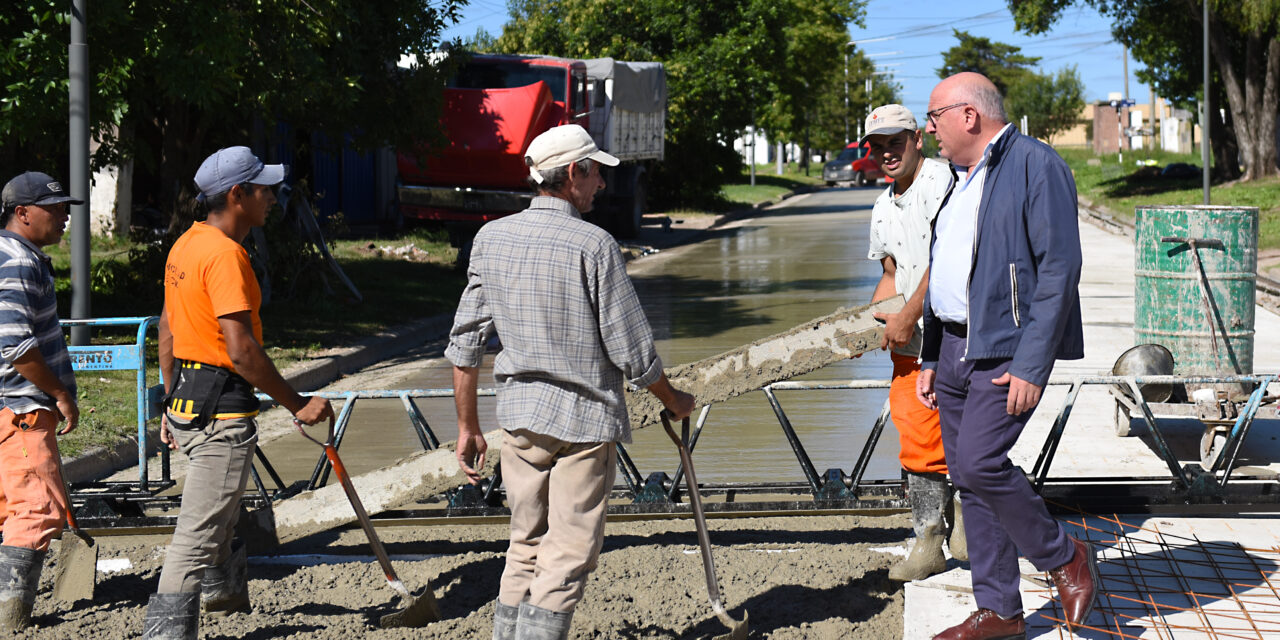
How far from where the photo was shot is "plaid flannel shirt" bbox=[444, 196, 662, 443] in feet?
12.4

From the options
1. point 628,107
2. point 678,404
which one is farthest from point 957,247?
point 628,107

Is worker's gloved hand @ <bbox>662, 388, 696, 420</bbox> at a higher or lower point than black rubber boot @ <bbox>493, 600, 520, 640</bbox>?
higher

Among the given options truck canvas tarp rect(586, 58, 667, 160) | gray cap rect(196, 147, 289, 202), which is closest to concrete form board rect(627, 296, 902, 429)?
gray cap rect(196, 147, 289, 202)

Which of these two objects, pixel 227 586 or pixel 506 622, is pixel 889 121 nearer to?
pixel 506 622

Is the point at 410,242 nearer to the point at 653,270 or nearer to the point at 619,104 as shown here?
the point at 653,270

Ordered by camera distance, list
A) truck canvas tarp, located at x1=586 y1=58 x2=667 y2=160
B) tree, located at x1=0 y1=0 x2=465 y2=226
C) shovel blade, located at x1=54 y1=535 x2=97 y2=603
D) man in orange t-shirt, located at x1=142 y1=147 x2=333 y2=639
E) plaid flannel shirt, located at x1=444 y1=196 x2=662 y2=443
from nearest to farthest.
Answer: plaid flannel shirt, located at x1=444 y1=196 x2=662 y2=443
man in orange t-shirt, located at x1=142 y1=147 x2=333 y2=639
shovel blade, located at x1=54 y1=535 x2=97 y2=603
tree, located at x1=0 y1=0 x2=465 y2=226
truck canvas tarp, located at x1=586 y1=58 x2=667 y2=160

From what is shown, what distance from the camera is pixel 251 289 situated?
435 centimetres

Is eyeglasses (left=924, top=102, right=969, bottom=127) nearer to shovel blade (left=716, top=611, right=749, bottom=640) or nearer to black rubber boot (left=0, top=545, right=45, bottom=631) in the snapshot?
shovel blade (left=716, top=611, right=749, bottom=640)

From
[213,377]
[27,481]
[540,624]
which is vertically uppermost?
[213,377]

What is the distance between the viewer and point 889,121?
198 inches

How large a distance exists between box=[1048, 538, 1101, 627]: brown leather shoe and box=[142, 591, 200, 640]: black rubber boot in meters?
2.78

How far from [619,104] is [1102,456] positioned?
19438 millimetres

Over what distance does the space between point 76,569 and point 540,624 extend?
90.6 inches

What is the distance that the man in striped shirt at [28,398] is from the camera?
15.6ft
